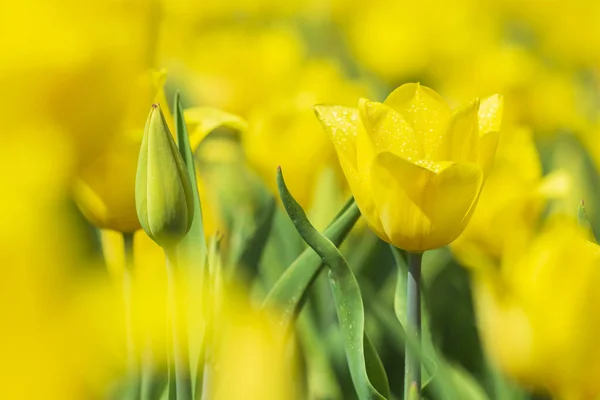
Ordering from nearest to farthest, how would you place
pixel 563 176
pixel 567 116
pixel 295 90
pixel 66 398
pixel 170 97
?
1. pixel 66 398
2. pixel 563 176
3. pixel 295 90
4. pixel 567 116
5. pixel 170 97

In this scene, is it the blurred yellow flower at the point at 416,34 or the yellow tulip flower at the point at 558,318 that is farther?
the blurred yellow flower at the point at 416,34

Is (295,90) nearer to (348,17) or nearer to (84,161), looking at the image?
(84,161)

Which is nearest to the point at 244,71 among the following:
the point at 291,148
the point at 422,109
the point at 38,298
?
the point at 291,148

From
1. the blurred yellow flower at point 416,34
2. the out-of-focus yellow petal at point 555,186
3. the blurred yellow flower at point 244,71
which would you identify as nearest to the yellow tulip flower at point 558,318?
the out-of-focus yellow petal at point 555,186

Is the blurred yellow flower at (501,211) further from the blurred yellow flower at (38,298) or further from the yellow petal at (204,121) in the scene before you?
the blurred yellow flower at (38,298)

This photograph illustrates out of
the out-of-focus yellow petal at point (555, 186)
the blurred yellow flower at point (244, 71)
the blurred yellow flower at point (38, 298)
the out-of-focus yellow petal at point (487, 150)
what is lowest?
the out-of-focus yellow petal at point (555, 186)

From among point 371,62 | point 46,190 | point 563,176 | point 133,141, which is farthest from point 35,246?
point 371,62
